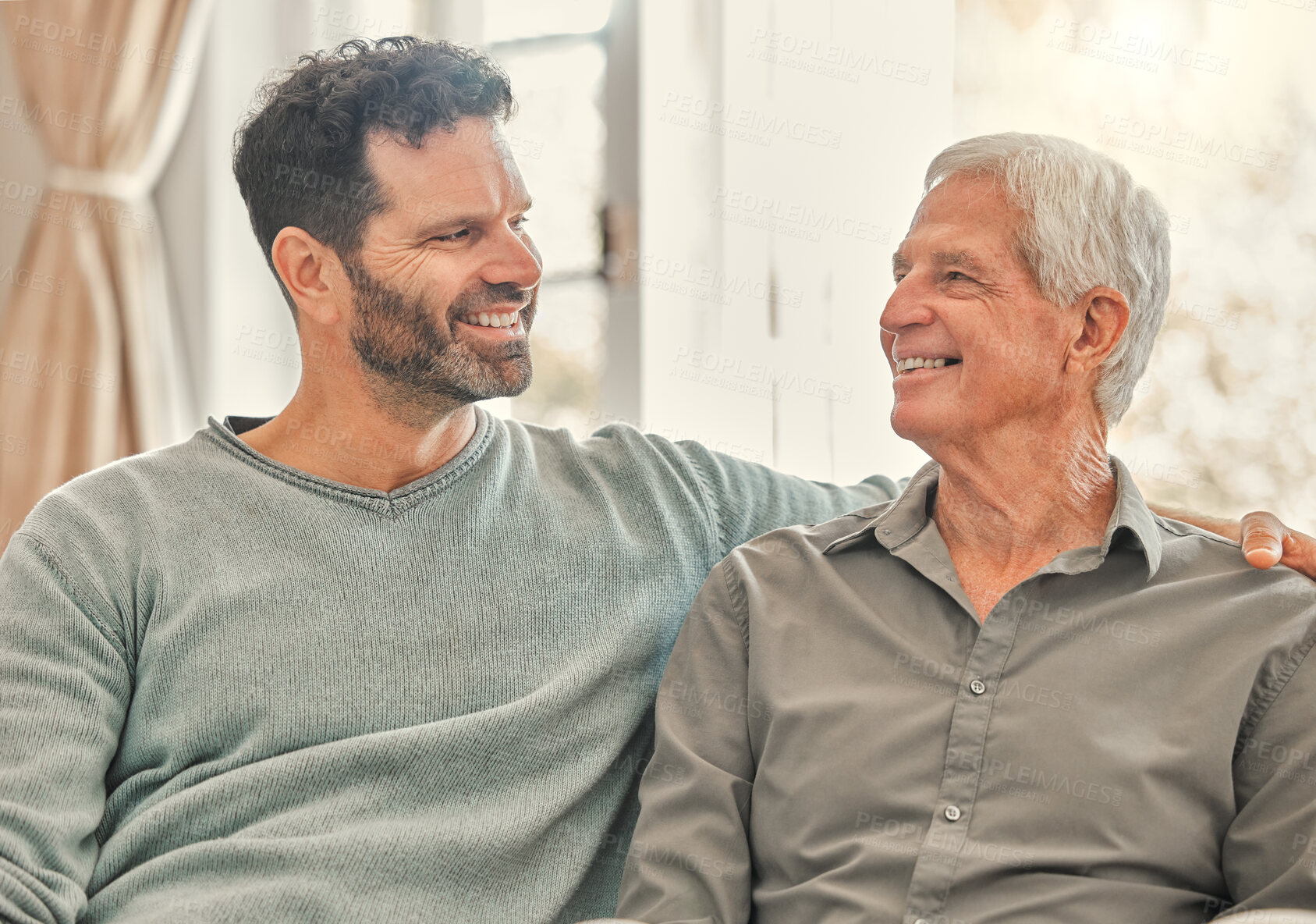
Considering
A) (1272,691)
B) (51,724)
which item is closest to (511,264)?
(51,724)

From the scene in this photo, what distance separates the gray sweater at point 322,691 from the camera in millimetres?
1381

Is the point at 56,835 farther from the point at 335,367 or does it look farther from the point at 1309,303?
the point at 1309,303

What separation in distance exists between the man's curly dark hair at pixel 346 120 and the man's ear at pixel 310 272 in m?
0.02

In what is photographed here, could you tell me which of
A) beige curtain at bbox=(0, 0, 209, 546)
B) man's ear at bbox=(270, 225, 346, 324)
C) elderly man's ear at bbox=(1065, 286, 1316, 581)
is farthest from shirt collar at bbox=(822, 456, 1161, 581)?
beige curtain at bbox=(0, 0, 209, 546)

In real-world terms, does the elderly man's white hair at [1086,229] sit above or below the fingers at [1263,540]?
above

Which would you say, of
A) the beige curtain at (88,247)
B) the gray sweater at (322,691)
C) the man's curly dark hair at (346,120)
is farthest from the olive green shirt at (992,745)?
the beige curtain at (88,247)

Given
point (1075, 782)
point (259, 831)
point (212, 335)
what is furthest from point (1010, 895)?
point (212, 335)

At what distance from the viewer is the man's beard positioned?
1.69m

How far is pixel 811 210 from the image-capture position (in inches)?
89.3

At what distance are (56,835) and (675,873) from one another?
73cm

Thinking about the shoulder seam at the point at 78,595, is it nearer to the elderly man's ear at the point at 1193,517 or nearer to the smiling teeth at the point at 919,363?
the smiling teeth at the point at 919,363

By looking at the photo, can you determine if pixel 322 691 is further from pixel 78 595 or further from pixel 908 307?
pixel 908 307

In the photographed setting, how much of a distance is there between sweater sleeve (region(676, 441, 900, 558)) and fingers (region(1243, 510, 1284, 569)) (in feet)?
1.90

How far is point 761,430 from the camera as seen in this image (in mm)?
2295
